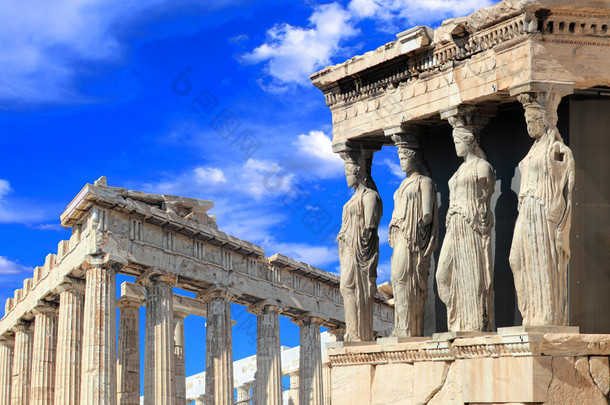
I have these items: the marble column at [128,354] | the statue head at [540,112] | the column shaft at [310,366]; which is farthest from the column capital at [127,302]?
the statue head at [540,112]

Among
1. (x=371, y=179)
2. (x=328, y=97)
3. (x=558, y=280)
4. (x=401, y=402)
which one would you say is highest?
A: (x=328, y=97)

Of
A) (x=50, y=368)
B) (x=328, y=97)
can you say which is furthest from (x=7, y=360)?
(x=328, y=97)

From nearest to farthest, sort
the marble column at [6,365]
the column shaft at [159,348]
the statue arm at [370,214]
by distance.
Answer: the statue arm at [370,214] → the column shaft at [159,348] → the marble column at [6,365]

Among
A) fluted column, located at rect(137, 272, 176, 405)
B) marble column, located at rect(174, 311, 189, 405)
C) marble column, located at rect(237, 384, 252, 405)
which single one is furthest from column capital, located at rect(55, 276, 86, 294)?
marble column, located at rect(237, 384, 252, 405)

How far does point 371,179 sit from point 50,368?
2911 cm

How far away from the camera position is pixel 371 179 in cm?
1619

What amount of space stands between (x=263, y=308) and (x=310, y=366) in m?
4.19

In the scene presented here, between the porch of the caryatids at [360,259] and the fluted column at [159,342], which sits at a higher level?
the fluted column at [159,342]

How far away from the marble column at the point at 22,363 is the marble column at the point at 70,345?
8.87m

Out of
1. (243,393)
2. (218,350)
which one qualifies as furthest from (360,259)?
(243,393)

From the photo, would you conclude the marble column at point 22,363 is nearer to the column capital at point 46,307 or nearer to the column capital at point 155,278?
the column capital at point 46,307

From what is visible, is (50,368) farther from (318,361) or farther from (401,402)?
(401,402)

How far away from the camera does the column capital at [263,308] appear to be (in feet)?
142

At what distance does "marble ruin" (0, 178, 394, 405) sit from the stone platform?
21.5m
